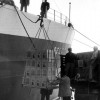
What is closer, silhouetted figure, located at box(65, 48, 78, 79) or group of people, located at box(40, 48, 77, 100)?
group of people, located at box(40, 48, 77, 100)

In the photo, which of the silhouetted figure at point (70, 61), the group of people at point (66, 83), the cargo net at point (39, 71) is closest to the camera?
the cargo net at point (39, 71)

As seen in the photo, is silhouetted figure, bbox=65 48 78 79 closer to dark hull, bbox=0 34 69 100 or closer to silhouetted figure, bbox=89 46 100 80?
silhouetted figure, bbox=89 46 100 80

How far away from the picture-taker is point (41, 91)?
766 centimetres

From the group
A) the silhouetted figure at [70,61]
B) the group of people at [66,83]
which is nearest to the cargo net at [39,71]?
the group of people at [66,83]

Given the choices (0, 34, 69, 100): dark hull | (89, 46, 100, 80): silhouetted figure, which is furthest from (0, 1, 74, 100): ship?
(89, 46, 100, 80): silhouetted figure

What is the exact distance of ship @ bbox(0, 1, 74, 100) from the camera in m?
7.02

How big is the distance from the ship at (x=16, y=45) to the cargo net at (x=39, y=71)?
703mm

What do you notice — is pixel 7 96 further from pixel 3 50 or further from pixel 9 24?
pixel 9 24

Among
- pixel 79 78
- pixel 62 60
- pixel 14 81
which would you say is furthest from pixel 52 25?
pixel 14 81

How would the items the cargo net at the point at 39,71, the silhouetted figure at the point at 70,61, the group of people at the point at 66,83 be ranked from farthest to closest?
the silhouetted figure at the point at 70,61 → the group of people at the point at 66,83 → the cargo net at the point at 39,71

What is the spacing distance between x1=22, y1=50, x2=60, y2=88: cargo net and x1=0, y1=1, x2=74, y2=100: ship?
703mm

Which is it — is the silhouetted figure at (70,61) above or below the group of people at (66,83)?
above

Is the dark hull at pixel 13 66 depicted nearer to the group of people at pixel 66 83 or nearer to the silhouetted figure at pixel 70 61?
the group of people at pixel 66 83

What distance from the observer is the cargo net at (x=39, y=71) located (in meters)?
6.53
